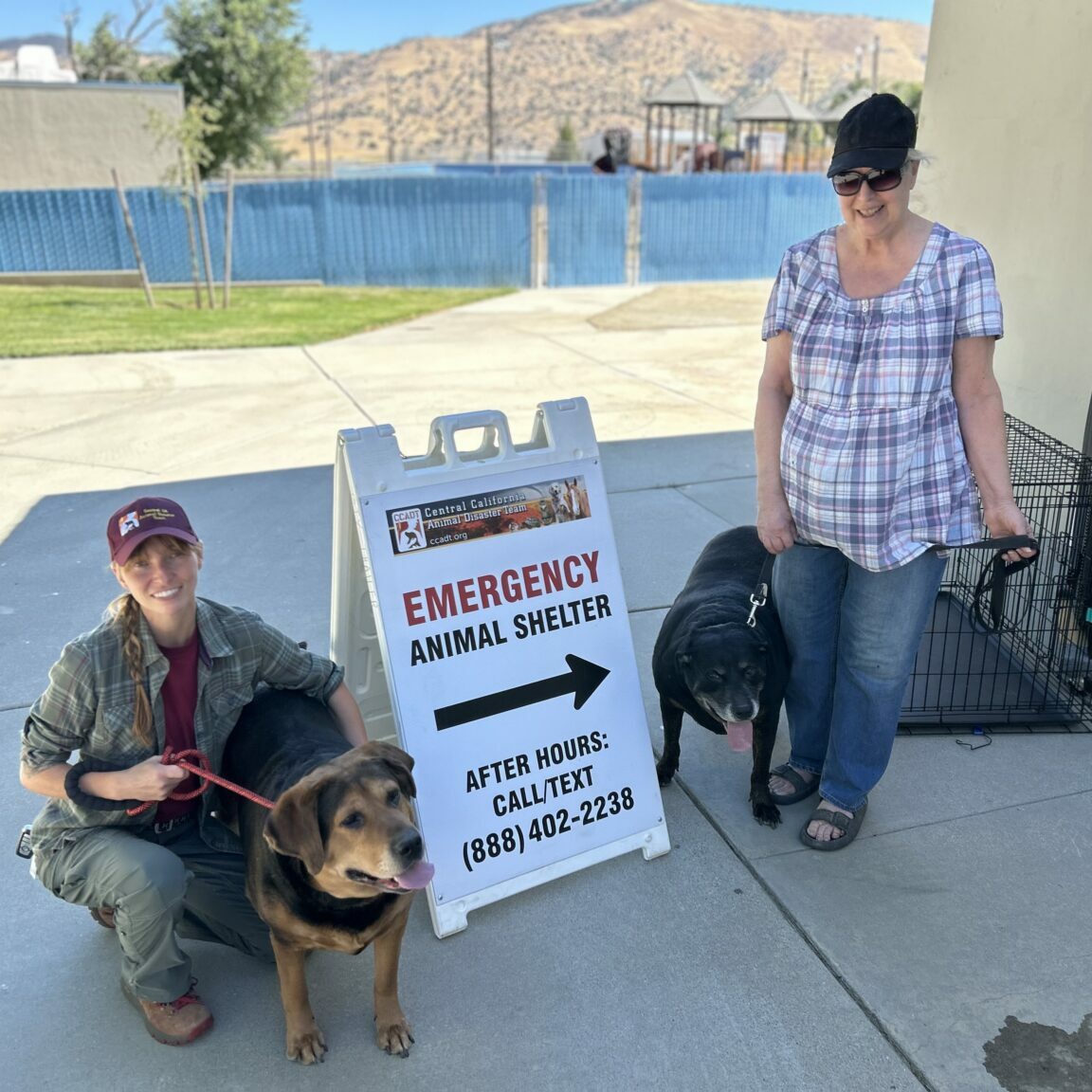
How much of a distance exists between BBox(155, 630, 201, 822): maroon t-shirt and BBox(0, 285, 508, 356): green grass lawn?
10.1 metres

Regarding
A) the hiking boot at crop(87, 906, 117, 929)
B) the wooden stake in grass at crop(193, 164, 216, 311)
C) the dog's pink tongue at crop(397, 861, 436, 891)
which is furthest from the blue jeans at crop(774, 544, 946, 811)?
the wooden stake in grass at crop(193, 164, 216, 311)

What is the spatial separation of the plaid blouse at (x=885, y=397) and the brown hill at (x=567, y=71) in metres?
103

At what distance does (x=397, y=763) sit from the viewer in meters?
2.25

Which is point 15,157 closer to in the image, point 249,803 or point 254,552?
point 254,552

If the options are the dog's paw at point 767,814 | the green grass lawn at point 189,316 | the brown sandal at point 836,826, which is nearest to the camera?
the brown sandal at point 836,826

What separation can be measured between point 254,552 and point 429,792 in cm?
310

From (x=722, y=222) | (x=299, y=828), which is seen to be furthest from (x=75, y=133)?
(x=299, y=828)

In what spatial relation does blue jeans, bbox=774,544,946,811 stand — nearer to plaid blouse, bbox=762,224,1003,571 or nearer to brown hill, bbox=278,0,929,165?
plaid blouse, bbox=762,224,1003,571

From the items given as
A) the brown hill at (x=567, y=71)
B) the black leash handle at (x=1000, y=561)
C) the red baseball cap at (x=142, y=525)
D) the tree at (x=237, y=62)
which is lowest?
the black leash handle at (x=1000, y=561)

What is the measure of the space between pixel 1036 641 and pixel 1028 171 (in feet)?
6.64

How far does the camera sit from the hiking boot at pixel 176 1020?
2355 mm

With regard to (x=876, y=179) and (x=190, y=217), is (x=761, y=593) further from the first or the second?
(x=190, y=217)

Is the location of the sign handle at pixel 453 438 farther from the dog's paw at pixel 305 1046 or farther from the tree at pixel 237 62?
the tree at pixel 237 62

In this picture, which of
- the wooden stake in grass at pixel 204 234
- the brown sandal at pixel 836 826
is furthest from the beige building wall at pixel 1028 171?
the wooden stake in grass at pixel 204 234
